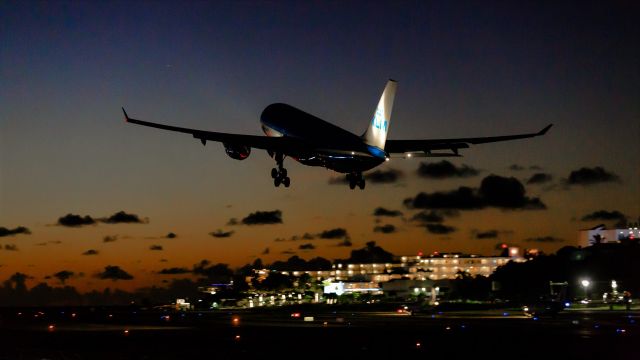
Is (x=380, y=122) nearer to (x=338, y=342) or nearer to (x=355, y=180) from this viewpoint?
(x=355, y=180)

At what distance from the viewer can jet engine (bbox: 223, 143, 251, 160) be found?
236 feet

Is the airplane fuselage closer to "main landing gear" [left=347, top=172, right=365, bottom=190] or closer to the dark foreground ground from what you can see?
"main landing gear" [left=347, top=172, right=365, bottom=190]

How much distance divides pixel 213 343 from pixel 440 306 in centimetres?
5349

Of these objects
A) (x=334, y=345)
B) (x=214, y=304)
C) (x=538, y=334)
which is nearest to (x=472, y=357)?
(x=334, y=345)

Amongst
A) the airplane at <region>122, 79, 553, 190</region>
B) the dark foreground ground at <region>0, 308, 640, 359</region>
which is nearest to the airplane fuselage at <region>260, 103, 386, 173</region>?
the airplane at <region>122, 79, 553, 190</region>

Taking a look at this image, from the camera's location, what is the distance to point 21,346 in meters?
43.8

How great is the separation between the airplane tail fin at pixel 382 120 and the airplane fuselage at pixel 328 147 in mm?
1170

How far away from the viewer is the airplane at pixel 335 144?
213 feet

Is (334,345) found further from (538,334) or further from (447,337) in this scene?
(538,334)

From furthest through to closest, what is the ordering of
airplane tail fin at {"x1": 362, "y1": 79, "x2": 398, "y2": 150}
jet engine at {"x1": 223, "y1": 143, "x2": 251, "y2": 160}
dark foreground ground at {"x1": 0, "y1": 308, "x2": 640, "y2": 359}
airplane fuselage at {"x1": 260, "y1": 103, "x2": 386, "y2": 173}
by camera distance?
1. jet engine at {"x1": 223, "y1": 143, "x2": 251, "y2": 160}
2. airplane tail fin at {"x1": 362, "y1": 79, "x2": 398, "y2": 150}
3. airplane fuselage at {"x1": 260, "y1": 103, "x2": 386, "y2": 173}
4. dark foreground ground at {"x1": 0, "y1": 308, "x2": 640, "y2": 359}

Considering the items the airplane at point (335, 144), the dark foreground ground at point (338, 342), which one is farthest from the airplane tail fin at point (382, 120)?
the dark foreground ground at point (338, 342)

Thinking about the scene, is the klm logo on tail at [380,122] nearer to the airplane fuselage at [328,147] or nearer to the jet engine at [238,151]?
the airplane fuselage at [328,147]

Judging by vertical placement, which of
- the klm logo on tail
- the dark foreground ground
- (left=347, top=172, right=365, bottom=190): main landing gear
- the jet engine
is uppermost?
the klm logo on tail

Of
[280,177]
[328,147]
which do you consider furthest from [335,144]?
[280,177]
